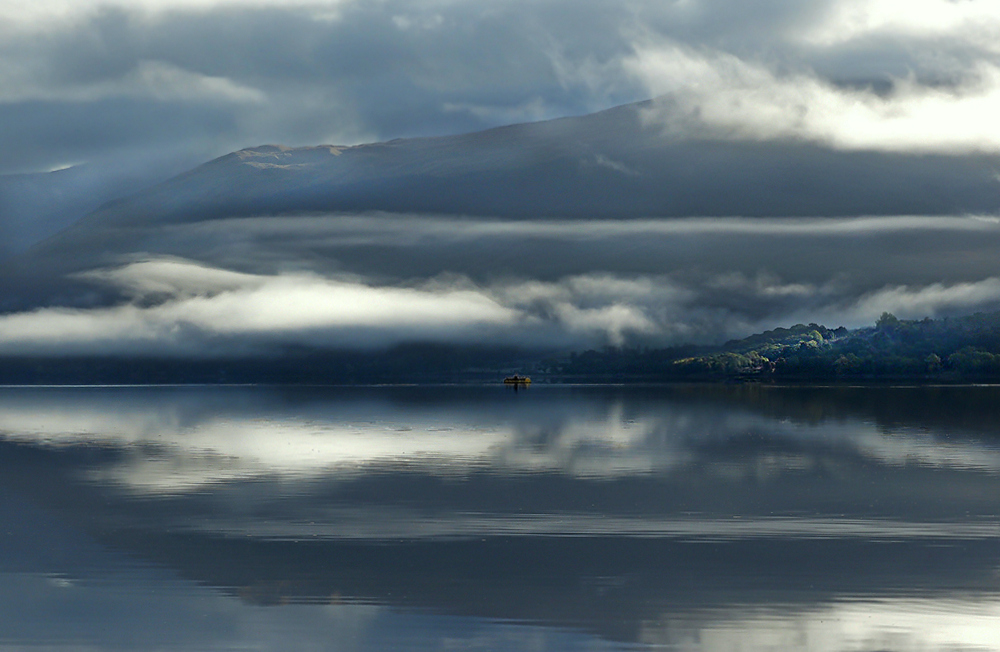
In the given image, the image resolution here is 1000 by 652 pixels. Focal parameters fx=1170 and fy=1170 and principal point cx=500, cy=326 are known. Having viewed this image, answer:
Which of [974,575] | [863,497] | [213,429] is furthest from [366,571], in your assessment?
[213,429]

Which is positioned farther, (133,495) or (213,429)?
(213,429)

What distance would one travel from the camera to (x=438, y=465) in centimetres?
6700

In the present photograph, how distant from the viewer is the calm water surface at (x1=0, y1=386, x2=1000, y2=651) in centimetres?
2705

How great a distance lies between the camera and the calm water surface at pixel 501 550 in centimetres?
2705

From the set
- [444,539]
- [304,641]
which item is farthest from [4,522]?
[304,641]

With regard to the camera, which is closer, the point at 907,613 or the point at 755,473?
the point at 907,613

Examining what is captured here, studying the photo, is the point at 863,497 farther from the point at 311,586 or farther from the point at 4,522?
the point at 4,522

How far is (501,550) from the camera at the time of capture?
36719 mm

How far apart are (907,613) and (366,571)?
577 inches

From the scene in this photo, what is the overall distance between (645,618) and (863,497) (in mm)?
26316

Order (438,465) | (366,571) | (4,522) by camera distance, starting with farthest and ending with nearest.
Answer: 1. (438,465)
2. (4,522)
3. (366,571)

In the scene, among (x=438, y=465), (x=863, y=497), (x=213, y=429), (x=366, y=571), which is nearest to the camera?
(x=366, y=571)

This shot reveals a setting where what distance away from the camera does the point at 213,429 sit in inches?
4402

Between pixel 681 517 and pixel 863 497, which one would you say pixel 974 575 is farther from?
pixel 863 497
